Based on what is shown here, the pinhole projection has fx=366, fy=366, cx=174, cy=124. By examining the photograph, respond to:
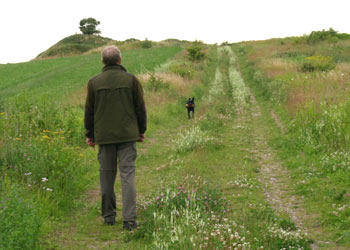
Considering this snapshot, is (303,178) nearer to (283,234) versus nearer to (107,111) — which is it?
(283,234)

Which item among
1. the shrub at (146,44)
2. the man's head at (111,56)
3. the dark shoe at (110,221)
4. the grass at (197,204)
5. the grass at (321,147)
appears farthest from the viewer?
the shrub at (146,44)

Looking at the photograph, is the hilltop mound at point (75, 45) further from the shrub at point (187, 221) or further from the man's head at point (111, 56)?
the shrub at point (187, 221)

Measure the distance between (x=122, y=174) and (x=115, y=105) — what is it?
3.36 ft

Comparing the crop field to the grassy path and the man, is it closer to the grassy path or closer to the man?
the grassy path

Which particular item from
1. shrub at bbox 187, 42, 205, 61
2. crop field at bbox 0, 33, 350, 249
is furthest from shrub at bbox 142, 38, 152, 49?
crop field at bbox 0, 33, 350, 249

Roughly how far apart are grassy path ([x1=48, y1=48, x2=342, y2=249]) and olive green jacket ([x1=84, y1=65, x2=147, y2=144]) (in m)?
1.28

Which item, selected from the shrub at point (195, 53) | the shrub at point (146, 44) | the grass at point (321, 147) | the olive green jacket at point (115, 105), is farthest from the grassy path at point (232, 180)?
the shrub at point (146, 44)

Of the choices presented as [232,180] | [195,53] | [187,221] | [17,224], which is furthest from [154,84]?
[195,53]

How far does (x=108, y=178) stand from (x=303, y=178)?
13.7 ft

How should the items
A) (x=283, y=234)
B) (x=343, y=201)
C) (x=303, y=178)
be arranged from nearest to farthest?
1. (x=283, y=234)
2. (x=343, y=201)
3. (x=303, y=178)

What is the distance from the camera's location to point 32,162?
6633 millimetres

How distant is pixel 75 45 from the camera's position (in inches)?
2933

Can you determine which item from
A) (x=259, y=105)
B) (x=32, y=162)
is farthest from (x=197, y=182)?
(x=259, y=105)

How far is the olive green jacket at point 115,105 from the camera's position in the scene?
5230 millimetres
